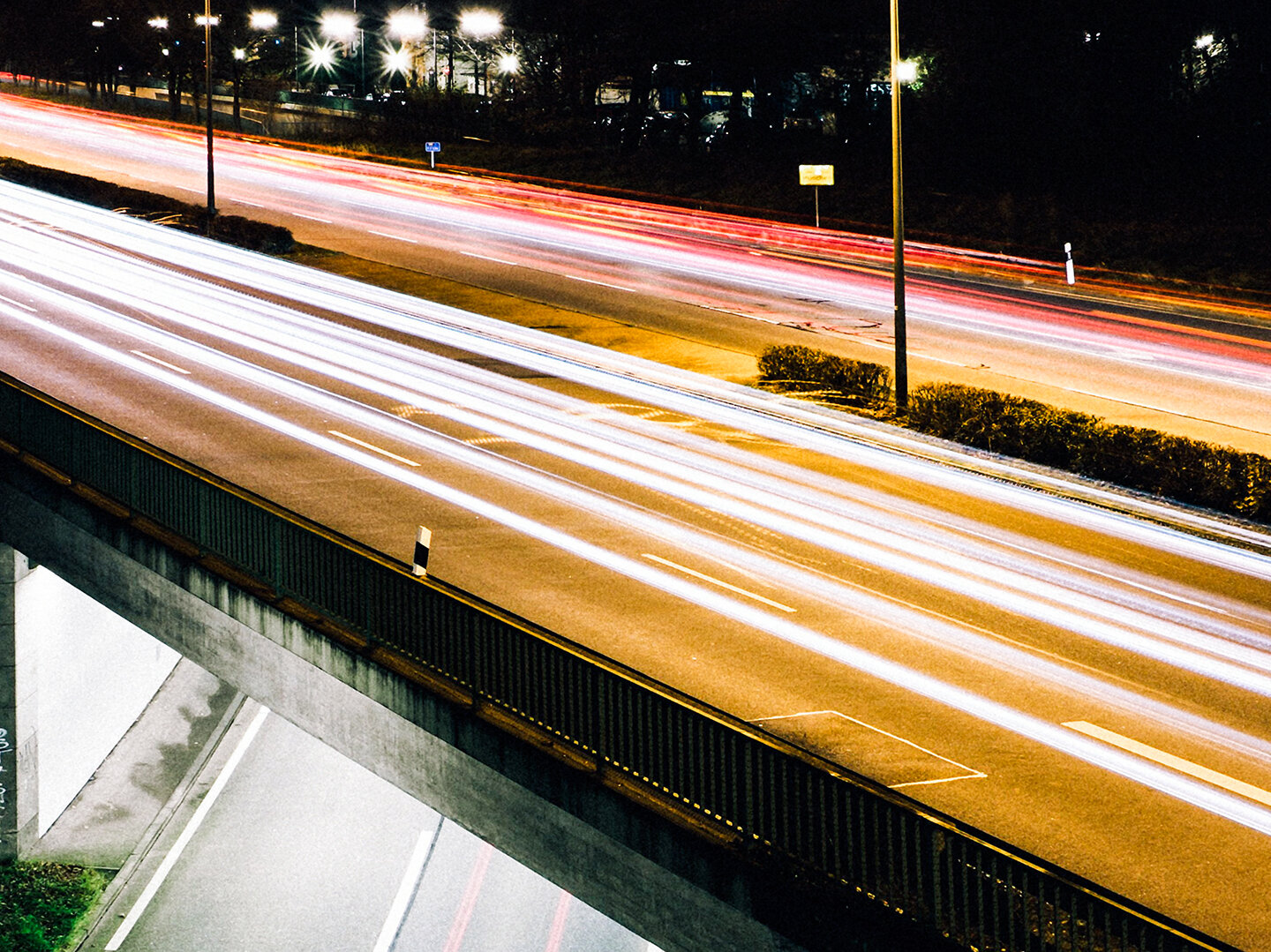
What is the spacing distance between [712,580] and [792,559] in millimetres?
1203

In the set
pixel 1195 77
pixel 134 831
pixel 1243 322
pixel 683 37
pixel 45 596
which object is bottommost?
pixel 134 831

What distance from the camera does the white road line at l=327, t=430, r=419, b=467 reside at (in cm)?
1977

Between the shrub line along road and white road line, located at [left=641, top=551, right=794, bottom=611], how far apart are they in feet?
0.13

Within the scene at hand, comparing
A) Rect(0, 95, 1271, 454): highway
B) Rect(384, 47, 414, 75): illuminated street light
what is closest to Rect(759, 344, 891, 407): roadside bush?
Rect(0, 95, 1271, 454): highway

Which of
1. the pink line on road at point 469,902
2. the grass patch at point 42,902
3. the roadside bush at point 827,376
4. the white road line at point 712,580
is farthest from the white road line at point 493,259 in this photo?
the white road line at point 712,580

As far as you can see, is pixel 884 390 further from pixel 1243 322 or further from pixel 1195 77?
pixel 1195 77

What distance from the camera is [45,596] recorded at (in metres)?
20.2

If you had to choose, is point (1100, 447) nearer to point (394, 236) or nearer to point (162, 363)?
point (162, 363)

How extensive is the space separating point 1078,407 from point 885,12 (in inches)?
1521

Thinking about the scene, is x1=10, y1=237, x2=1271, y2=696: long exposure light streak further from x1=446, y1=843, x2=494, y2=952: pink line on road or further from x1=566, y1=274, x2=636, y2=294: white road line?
x1=566, y1=274, x2=636, y2=294: white road line

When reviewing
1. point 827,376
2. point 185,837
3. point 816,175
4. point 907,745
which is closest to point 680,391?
point 827,376

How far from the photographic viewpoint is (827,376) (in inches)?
949

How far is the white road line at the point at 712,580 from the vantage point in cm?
1396

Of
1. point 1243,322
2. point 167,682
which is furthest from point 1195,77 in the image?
point 167,682
